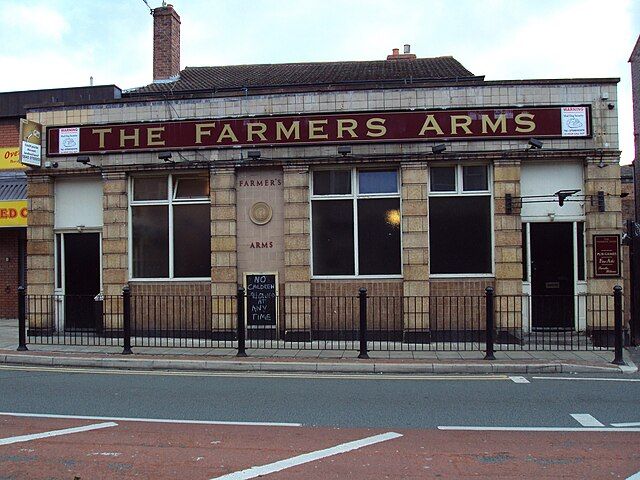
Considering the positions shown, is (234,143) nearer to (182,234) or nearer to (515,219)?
(182,234)

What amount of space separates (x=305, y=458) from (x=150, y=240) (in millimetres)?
9767

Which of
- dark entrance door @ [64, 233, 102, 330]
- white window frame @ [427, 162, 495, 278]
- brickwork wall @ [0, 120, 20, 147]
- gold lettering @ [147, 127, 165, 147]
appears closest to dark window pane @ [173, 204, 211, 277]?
gold lettering @ [147, 127, 165, 147]

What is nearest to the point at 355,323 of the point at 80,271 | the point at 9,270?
the point at 80,271

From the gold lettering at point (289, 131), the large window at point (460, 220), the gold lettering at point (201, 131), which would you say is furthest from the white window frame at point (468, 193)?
the gold lettering at point (201, 131)

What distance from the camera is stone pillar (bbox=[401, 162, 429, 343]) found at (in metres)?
13.1

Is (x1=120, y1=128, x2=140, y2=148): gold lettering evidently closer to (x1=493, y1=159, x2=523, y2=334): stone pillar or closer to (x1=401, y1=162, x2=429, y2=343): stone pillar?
(x1=401, y1=162, x2=429, y2=343): stone pillar

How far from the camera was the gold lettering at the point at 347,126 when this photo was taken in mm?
13430

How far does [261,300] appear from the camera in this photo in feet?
45.0

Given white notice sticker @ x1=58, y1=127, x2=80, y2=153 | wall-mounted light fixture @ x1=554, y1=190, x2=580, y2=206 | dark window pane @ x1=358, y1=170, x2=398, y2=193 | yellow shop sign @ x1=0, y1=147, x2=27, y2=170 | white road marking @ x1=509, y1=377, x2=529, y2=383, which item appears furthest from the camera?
yellow shop sign @ x1=0, y1=147, x2=27, y2=170

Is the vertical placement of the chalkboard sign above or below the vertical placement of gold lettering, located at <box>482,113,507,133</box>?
below

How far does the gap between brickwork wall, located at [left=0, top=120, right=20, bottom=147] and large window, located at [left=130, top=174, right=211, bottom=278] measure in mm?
7266

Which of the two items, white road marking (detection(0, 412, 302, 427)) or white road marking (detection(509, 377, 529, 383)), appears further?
white road marking (detection(509, 377, 529, 383))

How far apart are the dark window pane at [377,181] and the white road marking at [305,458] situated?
786 cm

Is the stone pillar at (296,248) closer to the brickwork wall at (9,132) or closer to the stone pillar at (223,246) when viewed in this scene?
the stone pillar at (223,246)
